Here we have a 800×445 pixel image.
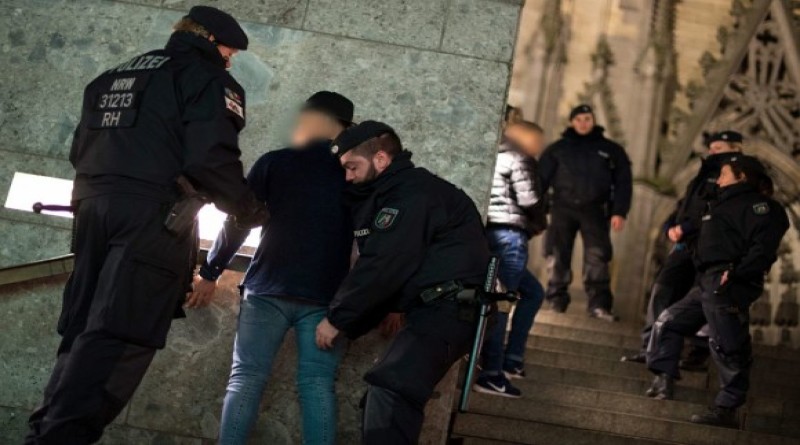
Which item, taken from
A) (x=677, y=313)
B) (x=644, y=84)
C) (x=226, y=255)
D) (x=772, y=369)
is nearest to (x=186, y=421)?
(x=226, y=255)

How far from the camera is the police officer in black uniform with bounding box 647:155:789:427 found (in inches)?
265

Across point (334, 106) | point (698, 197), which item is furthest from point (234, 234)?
point (698, 197)

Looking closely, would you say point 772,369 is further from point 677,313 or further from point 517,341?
point 517,341

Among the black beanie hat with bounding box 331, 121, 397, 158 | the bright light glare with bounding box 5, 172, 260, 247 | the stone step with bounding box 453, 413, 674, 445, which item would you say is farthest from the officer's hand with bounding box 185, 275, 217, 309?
the stone step with bounding box 453, 413, 674, 445

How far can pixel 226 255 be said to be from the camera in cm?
515

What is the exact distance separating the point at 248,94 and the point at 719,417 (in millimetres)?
3210

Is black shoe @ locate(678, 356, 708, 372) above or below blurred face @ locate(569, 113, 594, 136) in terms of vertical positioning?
below

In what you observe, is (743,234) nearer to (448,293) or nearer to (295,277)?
(448,293)

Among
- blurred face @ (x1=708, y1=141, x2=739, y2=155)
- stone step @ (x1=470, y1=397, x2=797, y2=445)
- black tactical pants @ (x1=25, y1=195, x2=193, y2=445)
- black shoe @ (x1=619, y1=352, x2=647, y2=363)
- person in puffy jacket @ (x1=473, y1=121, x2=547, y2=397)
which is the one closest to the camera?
black tactical pants @ (x1=25, y1=195, x2=193, y2=445)

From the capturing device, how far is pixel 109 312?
424 centimetres

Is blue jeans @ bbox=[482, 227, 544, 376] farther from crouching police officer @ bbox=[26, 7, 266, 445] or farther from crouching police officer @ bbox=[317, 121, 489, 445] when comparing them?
crouching police officer @ bbox=[26, 7, 266, 445]

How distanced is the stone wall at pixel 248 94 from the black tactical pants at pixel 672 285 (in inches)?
105

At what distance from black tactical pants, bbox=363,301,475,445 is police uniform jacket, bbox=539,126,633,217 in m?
4.97

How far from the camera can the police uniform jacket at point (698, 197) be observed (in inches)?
297
